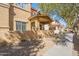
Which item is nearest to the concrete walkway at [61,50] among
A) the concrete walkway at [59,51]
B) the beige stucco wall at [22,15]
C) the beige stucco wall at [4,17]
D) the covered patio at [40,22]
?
the concrete walkway at [59,51]

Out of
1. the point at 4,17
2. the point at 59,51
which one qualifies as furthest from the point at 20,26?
the point at 59,51

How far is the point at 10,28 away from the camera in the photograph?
4.10 metres

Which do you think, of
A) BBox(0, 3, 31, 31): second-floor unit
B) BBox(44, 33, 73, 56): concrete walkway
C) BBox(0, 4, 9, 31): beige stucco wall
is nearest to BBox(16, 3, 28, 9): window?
BBox(0, 3, 31, 31): second-floor unit

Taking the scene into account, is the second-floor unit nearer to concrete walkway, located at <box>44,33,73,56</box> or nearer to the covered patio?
the covered patio

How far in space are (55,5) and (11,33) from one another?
800 millimetres

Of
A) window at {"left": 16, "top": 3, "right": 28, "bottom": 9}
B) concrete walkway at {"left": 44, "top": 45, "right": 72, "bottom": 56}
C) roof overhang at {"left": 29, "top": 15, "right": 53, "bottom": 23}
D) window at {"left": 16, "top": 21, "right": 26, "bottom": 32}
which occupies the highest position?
window at {"left": 16, "top": 3, "right": 28, "bottom": 9}

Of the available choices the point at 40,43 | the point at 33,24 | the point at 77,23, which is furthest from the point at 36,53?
the point at 77,23

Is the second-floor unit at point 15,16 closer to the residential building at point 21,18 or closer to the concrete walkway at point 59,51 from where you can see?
the residential building at point 21,18

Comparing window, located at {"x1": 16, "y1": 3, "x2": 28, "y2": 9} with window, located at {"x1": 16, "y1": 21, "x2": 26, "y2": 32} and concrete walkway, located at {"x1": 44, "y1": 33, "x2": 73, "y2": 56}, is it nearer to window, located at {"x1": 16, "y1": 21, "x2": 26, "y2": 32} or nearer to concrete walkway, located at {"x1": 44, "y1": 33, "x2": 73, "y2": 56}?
window, located at {"x1": 16, "y1": 21, "x2": 26, "y2": 32}

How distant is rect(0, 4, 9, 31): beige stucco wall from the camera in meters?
4.04

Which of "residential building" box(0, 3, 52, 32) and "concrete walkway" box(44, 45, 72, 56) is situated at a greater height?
"residential building" box(0, 3, 52, 32)

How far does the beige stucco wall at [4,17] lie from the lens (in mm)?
4039

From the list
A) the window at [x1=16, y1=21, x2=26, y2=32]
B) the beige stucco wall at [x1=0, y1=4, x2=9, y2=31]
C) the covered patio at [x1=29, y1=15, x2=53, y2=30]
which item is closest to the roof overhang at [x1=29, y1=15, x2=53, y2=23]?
the covered patio at [x1=29, y1=15, x2=53, y2=30]

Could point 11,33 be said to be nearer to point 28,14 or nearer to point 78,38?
point 28,14
